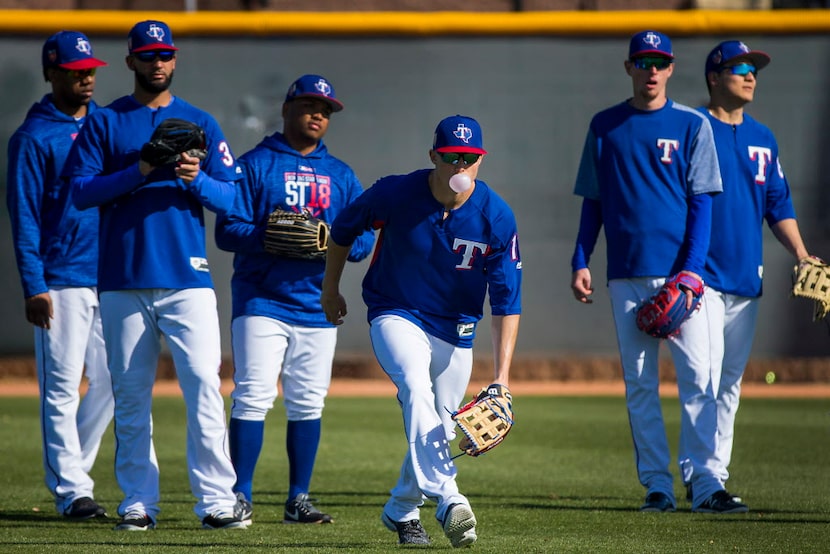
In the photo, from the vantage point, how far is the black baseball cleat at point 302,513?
6801 mm

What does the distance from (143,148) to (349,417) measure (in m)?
7.09

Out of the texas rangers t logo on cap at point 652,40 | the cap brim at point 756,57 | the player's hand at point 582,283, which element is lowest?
the player's hand at point 582,283

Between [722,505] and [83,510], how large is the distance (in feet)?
11.1

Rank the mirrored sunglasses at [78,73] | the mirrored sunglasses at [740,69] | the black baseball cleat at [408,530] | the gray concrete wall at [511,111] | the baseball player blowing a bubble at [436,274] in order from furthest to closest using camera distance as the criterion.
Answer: the gray concrete wall at [511,111]
the mirrored sunglasses at [740,69]
the mirrored sunglasses at [78,73]
the black baseball cleat at [408,530]
the baseball player blowing a bubble at [436,274]

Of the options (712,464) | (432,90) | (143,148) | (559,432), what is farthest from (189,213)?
(432,90)

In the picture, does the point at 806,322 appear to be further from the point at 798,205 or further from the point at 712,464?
the point at 712,464

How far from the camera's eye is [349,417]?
12.9m

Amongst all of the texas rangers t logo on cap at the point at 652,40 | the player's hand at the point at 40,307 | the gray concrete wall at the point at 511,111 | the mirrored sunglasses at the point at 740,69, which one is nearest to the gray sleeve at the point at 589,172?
the texas rangers t logo on cap at the point at 652,40

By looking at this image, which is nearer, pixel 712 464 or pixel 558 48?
pixel 712 464

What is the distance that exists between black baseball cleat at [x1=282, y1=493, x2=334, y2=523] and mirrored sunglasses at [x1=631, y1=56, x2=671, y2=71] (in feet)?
9.83

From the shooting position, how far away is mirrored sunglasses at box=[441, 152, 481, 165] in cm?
574

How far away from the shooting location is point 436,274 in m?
5.98

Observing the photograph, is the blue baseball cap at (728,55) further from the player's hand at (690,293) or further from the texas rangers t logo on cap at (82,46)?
the texas rangers t logo on cap at (82,46)

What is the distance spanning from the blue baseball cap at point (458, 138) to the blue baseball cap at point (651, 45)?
6.20 ft
